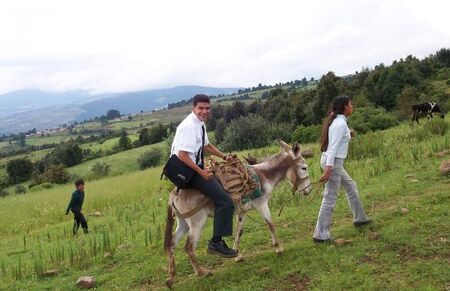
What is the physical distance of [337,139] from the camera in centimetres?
809

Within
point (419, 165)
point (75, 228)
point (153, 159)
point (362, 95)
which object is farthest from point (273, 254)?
point (153, 159)

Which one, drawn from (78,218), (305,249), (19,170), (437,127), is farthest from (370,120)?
(19,170)

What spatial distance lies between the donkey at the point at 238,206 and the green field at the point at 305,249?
1.61ft

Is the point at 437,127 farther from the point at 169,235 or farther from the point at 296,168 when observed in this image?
the point at 169,235

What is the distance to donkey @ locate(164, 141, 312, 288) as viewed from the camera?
7.61m

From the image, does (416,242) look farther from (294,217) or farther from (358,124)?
(358,124)

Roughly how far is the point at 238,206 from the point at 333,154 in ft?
6.33

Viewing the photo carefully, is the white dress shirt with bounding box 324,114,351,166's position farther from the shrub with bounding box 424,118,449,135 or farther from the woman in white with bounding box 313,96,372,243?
the shrub with bounding box 424,118,449,135

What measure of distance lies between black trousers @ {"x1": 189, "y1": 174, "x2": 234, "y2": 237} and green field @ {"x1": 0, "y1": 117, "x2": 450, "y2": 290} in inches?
34.2

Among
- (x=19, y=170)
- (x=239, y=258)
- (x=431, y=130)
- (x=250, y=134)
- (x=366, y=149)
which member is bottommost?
(x=19, y=170)

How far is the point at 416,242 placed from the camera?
7.61 meters

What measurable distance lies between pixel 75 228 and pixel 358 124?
23433 mm

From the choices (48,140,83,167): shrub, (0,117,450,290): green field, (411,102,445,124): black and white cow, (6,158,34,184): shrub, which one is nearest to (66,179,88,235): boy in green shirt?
(0,117,450,290): green field

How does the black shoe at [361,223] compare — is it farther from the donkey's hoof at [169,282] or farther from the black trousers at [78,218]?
the black trousers at [78,218]
